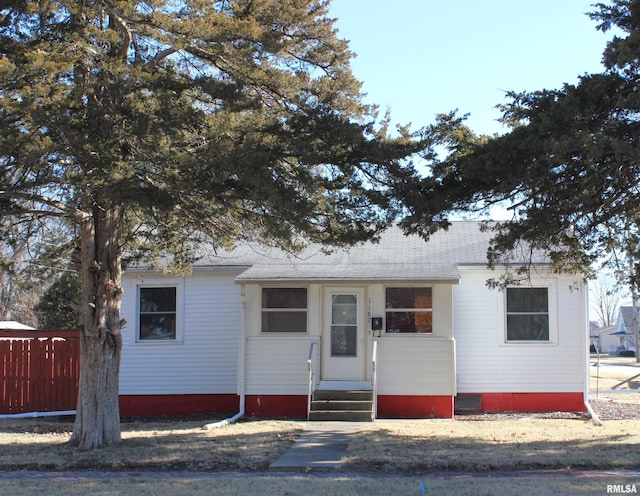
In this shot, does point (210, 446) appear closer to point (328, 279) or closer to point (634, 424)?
point (328, 279)

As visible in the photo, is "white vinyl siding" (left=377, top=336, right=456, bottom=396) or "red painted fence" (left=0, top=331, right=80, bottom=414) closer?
"white vinyl siding" (left=377, top=336, right=456, bottom=396)

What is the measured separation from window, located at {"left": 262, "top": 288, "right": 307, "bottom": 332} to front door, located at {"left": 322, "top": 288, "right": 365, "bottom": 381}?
559 mm

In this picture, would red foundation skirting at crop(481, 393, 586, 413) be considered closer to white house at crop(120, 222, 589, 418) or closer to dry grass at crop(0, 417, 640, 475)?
white house at crop(120, 222, 589, 418)

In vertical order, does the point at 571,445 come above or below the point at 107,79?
below

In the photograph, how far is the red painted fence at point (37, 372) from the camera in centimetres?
1669

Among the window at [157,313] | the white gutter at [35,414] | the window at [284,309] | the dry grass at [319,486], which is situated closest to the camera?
the dry grass at [319,486]

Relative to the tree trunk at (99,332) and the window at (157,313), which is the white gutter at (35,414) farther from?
the tree trunk at (99,332)

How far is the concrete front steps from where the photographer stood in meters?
14.7

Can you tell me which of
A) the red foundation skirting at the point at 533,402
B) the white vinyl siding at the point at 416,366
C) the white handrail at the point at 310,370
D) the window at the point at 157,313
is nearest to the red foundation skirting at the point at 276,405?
the white handrail at the point at 310,370

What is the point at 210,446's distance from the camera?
37.6ft

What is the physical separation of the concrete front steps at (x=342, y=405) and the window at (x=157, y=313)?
448 cm

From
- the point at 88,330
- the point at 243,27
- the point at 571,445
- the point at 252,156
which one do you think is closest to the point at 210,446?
the point at 88,330

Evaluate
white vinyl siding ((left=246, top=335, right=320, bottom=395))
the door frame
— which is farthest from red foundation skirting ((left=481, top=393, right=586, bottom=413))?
white vinyl siding ((left=246, top=335, right=320, bottom=395))

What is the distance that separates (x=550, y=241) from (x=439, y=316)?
5006 millimetres
